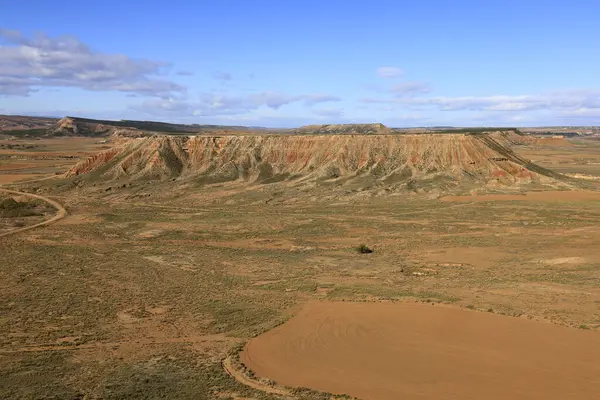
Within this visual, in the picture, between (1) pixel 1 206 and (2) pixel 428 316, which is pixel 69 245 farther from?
(2) pixel 428 316

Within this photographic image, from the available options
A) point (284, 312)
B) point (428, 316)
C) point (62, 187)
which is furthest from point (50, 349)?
point (62, 187)

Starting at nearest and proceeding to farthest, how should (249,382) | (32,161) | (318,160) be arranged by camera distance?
(249,382) → (318,160) → (32,161)

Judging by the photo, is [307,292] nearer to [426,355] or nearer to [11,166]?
[426,355]

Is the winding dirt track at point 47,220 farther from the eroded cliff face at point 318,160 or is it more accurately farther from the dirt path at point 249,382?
the dirt path at point 249,382

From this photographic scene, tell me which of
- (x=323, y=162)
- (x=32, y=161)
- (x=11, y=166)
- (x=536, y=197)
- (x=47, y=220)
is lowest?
(x=47, y=220)

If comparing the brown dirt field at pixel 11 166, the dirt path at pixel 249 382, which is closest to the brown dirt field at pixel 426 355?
the dirt path at pixel 249 382

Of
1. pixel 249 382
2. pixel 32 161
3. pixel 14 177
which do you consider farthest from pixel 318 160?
pixel 32 161
